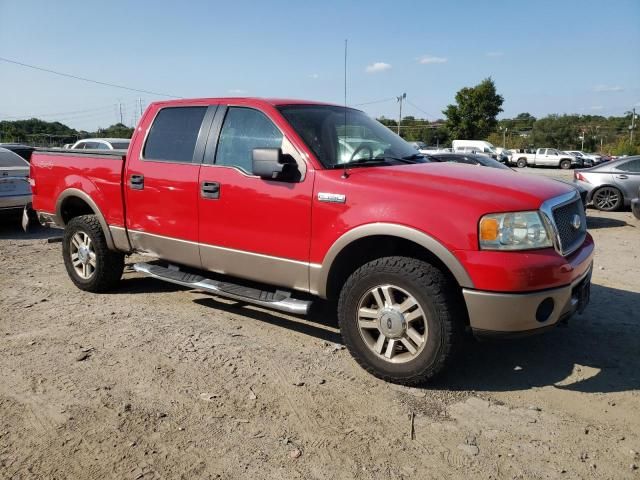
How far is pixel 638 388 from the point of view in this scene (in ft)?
11.3

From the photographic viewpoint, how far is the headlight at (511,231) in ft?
10.1

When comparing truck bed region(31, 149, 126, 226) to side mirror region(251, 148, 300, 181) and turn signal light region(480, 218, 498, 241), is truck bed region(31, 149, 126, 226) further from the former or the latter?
turn signal light region(480, 218, 498, 241)

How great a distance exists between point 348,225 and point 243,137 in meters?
1.30

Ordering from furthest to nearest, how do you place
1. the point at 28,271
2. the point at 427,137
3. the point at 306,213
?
the point at 427,137 → the point at 28,271 → the point at 306,213

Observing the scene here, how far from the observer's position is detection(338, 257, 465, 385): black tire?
322 centimetres

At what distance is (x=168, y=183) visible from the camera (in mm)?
4500

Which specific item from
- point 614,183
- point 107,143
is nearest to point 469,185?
point 614,183

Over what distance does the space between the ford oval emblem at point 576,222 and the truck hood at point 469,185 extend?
0.20m

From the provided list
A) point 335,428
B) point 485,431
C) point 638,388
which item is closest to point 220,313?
point 335,428

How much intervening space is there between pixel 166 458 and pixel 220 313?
225 cm

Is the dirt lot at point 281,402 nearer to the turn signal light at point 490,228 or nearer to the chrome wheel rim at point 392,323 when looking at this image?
the chrome wheel rim at point 392,323

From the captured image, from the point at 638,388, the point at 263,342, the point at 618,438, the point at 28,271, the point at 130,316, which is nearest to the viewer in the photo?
the point at 618,438

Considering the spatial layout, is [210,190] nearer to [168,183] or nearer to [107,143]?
[168,183]

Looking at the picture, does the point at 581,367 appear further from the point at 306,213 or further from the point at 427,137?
the point at 427,137
